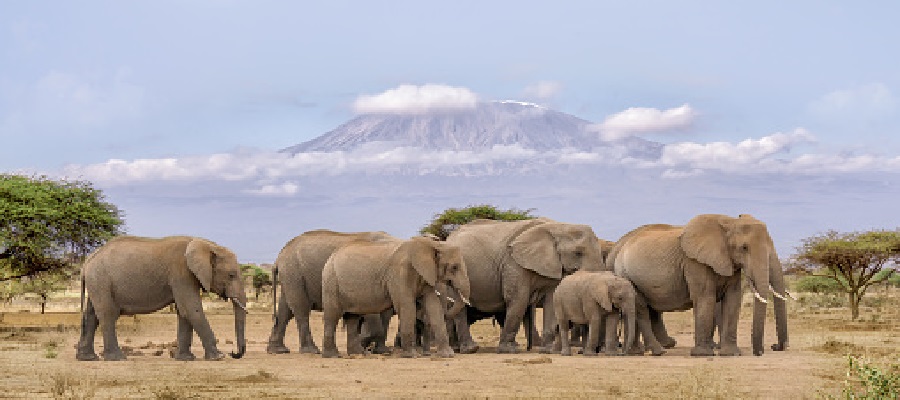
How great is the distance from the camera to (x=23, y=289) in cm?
5084

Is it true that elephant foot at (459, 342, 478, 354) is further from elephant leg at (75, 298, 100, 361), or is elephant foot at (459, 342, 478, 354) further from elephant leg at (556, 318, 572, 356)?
elephant leg at (75, 298, 100, 361)

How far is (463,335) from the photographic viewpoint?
2344 centimetres

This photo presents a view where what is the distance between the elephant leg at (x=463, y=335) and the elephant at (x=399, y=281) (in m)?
1.88

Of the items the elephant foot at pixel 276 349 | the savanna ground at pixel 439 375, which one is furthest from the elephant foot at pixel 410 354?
the elephant foot at pixel 276 349

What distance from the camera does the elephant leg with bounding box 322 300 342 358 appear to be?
2164 cm

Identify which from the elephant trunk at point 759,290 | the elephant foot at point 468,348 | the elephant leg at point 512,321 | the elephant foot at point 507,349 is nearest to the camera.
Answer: the elephant trunk at point 759,290

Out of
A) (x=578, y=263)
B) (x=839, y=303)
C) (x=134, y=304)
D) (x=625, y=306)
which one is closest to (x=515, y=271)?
(x=578, y=263)

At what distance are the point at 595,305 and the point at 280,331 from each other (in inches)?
286

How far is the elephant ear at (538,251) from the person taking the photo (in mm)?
23344

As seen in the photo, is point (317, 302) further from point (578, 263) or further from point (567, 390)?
point (567, 390)

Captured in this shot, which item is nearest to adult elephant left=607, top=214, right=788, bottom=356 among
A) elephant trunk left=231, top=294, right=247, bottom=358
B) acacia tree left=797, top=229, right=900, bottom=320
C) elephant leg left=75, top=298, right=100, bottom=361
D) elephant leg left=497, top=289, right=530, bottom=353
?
elephant leg left=497, top=289, right=530, bottom=353

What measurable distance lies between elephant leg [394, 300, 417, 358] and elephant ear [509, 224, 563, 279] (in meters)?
3.31

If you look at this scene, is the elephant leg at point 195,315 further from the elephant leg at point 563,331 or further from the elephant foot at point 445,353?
the elephant leg at point 563,331

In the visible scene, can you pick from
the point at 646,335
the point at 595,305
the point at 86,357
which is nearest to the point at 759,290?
the point at 646,335
